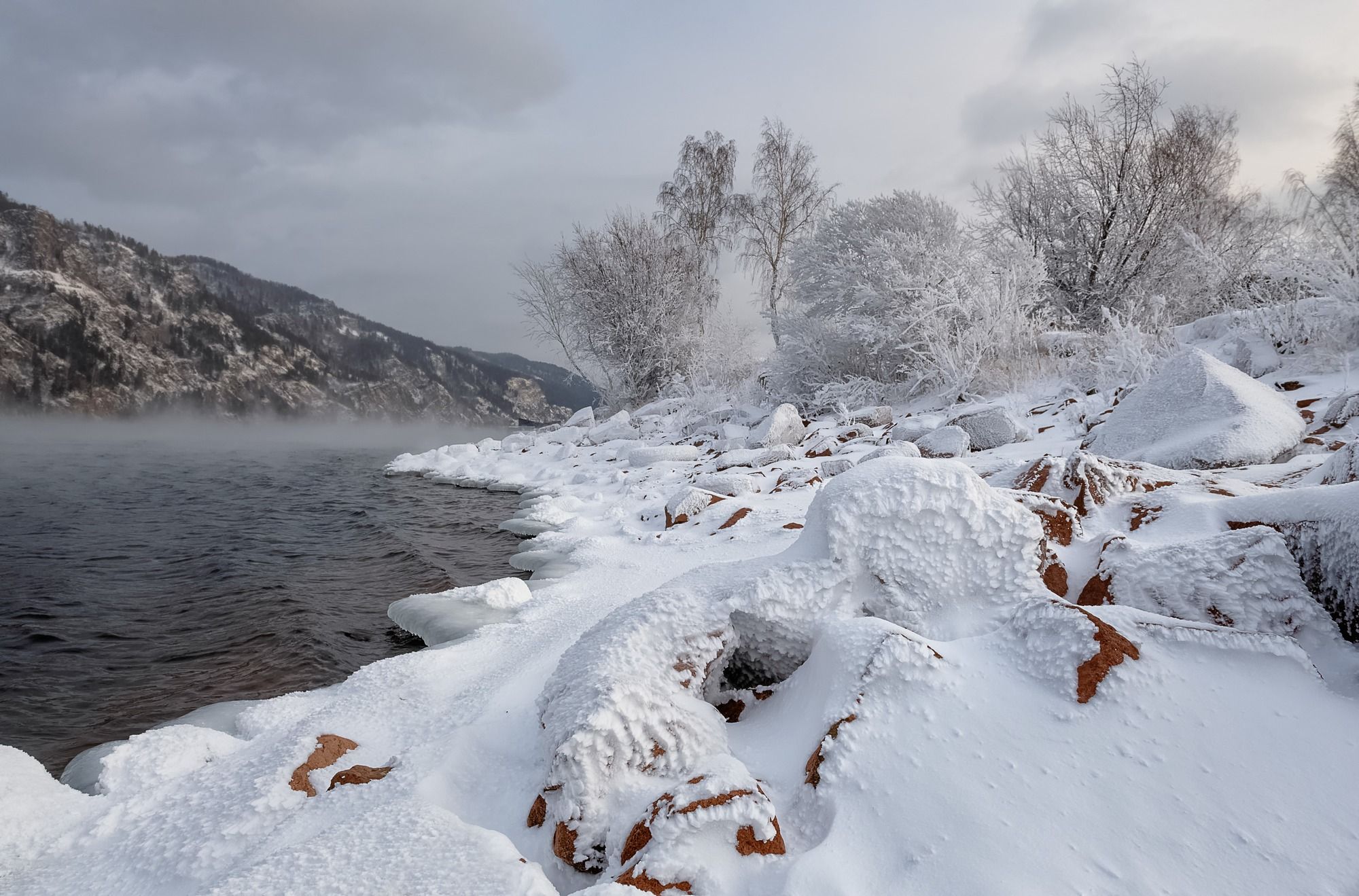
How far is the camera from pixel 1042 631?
1666 mm

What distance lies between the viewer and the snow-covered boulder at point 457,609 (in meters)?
3.49

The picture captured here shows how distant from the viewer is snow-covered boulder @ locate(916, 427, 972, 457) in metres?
5.68

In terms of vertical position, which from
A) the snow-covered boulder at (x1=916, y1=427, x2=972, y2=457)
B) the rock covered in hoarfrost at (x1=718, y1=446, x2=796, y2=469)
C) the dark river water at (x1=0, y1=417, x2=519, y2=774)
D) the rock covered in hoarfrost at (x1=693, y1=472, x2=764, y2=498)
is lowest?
the dark river water at (x1=0, y1=417, x2=519, y2=774)

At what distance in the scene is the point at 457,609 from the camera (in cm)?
373

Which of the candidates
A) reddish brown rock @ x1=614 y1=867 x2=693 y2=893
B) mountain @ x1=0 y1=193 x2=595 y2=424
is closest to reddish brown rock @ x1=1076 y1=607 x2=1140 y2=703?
reddish brown rock @ x1=614 y1=867 x2=693 y2=893

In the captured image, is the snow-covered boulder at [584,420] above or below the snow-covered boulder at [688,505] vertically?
above

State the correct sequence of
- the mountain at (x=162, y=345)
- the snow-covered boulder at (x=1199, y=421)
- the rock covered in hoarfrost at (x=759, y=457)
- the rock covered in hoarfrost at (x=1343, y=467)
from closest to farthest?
the rock covered in hoarfrost at (x=1343, y=467) < the snow-covered boulder at (x=1199, y=421) < the rock covered in hoarfrost at (x=759, y=457) < the mountain at (x=162, y=345)

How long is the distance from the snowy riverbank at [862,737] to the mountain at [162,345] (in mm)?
63346

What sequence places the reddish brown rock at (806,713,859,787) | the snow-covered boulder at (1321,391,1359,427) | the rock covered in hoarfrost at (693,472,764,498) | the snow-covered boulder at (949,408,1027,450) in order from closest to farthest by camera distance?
the reddish brown rock at (806,713,859,787) < the snow-covered boulder at (1321,391,1359,427) < the rock covered in hoarfrost at (693,472,764,498) < the snow-covered boulder at (949,408,1027,450)

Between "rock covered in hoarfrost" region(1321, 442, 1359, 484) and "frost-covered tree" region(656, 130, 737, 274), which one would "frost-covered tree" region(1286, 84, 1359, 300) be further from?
"frost-covered tree" region(656, 130, 737, 274)

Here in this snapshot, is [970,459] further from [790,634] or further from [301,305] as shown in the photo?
[301,305]

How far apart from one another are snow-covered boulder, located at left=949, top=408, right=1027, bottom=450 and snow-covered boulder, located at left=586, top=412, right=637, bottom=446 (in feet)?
27.3

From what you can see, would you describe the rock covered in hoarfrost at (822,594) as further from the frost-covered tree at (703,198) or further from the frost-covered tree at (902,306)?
the frost-covered tree at (703,198)

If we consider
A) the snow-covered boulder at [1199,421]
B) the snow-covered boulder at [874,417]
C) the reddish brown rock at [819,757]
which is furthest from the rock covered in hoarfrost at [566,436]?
the reddish brown rock at [819,757]
